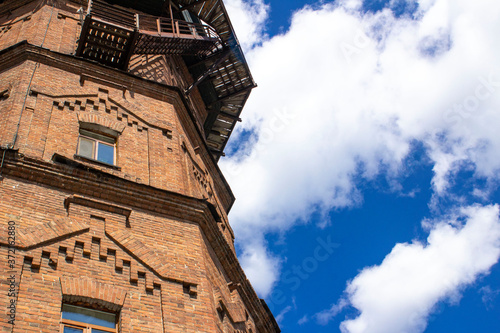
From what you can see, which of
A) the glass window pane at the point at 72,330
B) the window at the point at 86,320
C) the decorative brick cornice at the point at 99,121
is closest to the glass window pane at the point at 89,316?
the window at the point at 86,320

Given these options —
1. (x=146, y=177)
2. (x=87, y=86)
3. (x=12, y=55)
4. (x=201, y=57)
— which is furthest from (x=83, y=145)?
(x=201, y=57)

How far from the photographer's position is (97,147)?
11.2 meters

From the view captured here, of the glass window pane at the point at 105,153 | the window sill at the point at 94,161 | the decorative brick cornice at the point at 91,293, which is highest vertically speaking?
the glass window pane at the point at 105,153

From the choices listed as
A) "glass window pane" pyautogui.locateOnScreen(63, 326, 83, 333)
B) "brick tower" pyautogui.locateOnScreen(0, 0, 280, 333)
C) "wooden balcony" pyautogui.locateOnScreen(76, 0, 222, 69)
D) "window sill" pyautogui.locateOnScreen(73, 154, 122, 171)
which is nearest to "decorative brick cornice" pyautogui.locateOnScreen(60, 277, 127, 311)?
"brick tower" pyautogui.locateOnScreen(0, 0, 280, 333)

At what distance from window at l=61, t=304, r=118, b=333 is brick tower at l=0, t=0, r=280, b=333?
0.05 feet

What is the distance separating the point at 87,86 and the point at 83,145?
2244 millimetres

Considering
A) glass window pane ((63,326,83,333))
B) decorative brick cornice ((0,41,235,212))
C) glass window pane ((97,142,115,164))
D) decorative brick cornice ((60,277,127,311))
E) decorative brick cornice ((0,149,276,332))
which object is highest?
decorative brick cornice ((0,41,235,212))

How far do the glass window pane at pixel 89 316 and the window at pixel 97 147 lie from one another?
382 centimetres

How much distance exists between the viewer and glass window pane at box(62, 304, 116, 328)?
7516mm

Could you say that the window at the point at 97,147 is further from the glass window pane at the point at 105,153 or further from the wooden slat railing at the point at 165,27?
the wooden slat railing at the point at 165,27

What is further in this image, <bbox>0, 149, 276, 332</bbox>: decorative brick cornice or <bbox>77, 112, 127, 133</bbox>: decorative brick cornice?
<bbox>77, 112, 127, 133</bbox>: decorative brick cornice

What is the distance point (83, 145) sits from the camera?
1105 centimetres

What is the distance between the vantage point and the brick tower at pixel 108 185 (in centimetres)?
782

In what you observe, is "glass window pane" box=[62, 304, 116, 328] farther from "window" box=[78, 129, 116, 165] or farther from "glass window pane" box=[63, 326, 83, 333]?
"window" box=[78, 129, 116, 165]
